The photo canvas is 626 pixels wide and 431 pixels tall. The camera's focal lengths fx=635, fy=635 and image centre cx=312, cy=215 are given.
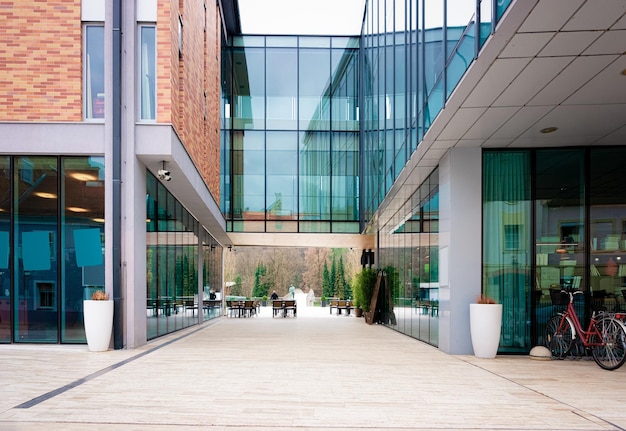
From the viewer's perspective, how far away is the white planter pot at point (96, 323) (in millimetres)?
11234

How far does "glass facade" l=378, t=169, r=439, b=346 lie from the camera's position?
13555 mm

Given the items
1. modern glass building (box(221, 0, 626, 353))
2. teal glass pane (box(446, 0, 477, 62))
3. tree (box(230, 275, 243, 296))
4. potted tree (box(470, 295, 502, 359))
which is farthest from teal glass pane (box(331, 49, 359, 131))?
tree (box(230, 275, 243, 296))

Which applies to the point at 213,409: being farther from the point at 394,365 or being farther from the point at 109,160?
the point at 109,160

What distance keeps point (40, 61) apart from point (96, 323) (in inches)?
198

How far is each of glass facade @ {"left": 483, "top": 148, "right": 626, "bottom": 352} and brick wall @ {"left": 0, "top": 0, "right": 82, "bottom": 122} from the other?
7.97 m

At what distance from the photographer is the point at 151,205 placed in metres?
A: 13.9

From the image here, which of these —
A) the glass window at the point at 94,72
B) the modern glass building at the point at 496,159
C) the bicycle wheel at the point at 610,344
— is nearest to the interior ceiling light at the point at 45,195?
the glass window at the point at 94,72

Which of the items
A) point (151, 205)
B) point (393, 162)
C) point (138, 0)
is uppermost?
point (138, 0)

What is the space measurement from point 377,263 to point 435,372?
17.5 meters

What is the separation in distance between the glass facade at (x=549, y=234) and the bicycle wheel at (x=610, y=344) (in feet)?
4.29

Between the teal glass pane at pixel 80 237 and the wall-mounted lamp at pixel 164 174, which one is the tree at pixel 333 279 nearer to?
the wall-mounted lamp at pixel 164 174

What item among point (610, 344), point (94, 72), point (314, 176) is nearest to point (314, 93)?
point (314, 176)

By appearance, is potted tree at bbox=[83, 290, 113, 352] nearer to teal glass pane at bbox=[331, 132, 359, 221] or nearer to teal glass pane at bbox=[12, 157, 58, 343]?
teal glass pane at bbox=[12, 157, 58, 343]

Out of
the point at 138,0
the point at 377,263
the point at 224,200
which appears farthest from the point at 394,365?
the point at 224,200
